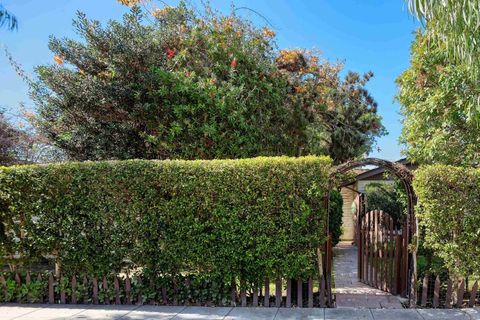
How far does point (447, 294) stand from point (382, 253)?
63.3 inches

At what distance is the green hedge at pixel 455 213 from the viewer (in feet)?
18.1

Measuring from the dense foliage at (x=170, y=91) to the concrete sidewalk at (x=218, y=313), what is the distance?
3.61m

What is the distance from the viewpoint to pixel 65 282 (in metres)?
6.14

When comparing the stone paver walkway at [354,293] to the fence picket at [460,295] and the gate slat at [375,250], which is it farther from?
the fence picket at [460,295]

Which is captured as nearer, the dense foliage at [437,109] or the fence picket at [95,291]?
the fence picket at [95,291]

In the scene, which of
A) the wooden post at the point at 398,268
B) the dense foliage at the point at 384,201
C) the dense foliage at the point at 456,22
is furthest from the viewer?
the dense foliage at the point at 384,201

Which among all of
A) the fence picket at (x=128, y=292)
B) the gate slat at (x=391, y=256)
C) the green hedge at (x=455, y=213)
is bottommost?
the fence picket at (x=128, y=292)

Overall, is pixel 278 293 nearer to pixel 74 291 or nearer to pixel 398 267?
pixel 398 267

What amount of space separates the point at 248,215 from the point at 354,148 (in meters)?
8.61

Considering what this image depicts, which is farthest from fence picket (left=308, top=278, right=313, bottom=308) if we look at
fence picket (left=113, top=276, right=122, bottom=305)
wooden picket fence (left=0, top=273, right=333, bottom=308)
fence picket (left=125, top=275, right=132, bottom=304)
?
fence picket (left=113, top=276, right=122, bottom=305)

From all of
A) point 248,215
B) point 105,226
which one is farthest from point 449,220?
point 105,226

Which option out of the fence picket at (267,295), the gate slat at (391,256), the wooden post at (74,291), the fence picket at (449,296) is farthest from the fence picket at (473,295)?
the wooden post at (74,291)

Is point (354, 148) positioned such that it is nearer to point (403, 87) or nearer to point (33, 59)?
point (403, 87)

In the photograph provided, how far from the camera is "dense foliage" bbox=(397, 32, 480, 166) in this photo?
22.1ft
